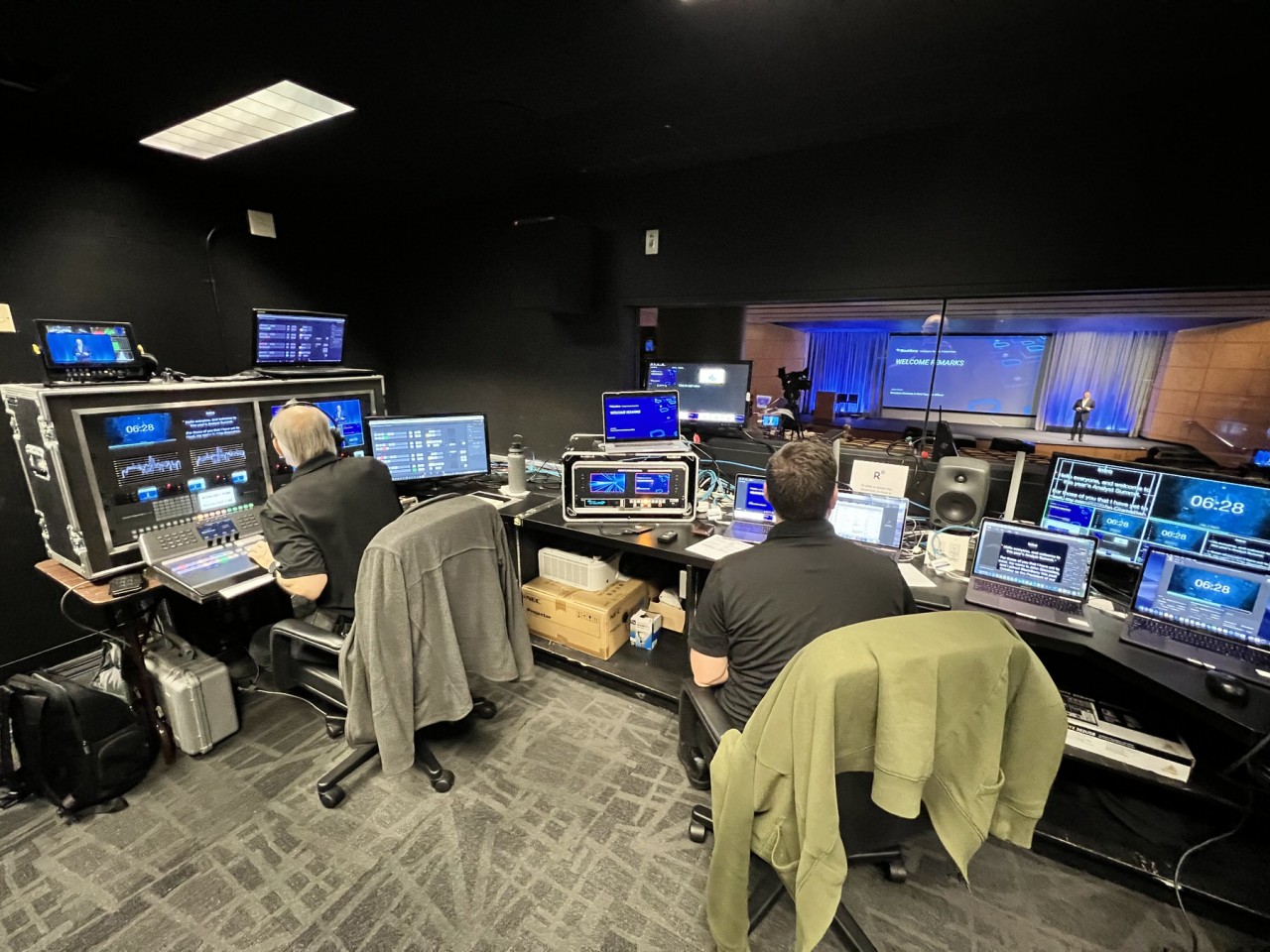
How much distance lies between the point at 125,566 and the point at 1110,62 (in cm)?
406

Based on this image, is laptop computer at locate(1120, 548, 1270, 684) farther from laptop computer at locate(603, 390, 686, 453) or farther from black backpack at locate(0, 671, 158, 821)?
black backpack at locate(0, 671, 158, 821)

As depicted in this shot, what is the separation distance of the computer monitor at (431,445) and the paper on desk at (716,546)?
151 cm

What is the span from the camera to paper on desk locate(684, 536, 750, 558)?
203 centimetres

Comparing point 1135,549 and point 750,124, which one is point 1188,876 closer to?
point 1135,549

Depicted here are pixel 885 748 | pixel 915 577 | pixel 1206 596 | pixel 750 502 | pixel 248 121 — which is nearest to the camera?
pixel 885 748

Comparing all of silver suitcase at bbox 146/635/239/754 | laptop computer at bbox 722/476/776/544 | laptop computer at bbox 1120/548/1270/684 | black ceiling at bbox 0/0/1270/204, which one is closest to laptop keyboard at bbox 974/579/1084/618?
laptop computer at bbox 1120/548/1270/684

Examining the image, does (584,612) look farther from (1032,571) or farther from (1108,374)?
(1108,374)

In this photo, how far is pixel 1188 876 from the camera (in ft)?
4.91

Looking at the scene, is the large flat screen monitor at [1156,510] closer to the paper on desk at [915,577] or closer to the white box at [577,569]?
the paper on desk at [915,577]

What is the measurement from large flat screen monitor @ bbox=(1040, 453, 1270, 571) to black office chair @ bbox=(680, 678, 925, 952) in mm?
1335

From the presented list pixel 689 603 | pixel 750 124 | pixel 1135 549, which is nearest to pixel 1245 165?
pixel 1135 549

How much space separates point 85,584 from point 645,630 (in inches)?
90.3

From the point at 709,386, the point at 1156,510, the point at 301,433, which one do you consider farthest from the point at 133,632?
the point at 1156,510

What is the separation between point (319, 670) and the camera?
1.76 meters
